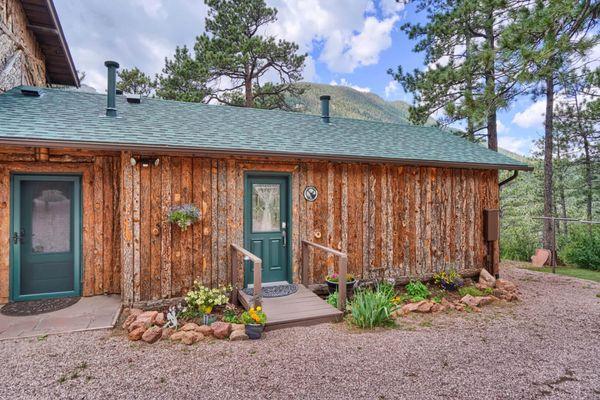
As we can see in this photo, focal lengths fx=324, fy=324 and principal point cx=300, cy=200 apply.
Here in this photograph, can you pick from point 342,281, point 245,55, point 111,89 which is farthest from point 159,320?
point 245,55

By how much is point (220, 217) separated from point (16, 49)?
5742mm

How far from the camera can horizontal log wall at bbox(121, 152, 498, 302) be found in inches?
195

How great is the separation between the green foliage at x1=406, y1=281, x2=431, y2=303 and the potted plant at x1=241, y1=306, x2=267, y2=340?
306 cm

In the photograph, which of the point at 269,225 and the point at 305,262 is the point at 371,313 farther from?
the point at 269,225

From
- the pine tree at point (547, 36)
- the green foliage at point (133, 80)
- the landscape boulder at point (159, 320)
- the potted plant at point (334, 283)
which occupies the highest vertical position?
the green foliage at point (133, 80)

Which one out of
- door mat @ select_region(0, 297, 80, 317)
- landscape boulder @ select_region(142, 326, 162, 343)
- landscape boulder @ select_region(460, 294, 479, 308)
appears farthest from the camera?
landscape boulder @ select_region(460, 294, 479, 308)

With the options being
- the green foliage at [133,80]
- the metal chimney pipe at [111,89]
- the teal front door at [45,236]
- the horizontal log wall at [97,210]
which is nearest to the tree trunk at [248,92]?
the green foliage at [133,80]

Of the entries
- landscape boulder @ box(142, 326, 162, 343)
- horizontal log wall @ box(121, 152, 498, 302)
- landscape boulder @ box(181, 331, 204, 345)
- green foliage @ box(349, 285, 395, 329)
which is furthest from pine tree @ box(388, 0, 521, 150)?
landscape boulder @ box(142, 326, 162, 343)

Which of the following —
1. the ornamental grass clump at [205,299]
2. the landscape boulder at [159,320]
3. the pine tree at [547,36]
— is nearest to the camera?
the pine tree at [547,36]

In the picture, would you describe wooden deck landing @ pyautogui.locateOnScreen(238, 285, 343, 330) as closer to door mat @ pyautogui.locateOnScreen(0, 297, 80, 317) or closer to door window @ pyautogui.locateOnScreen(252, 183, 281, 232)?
door window @ pyautogui.locateOnScreen(252, 183, 281, 232)

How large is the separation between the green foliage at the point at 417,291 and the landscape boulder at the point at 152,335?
4.22 metres

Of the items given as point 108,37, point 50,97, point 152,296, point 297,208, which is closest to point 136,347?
point 152,296

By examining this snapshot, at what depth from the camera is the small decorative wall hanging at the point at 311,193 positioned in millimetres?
5898

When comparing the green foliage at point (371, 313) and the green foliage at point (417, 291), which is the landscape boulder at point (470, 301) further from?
the green foliage at point (371, 313)
